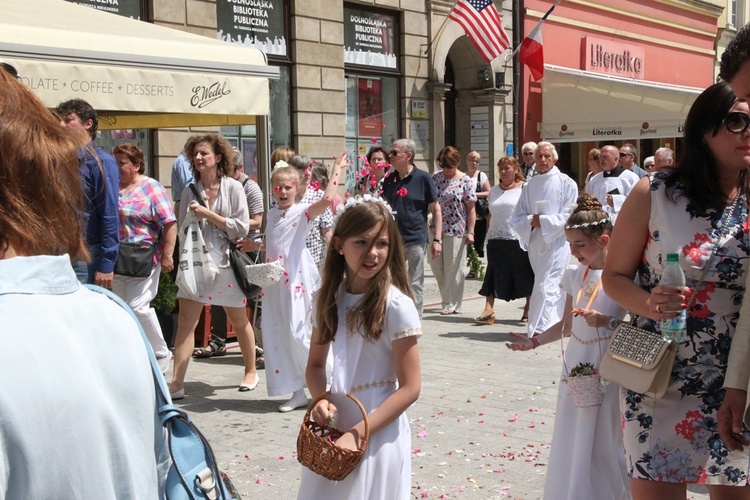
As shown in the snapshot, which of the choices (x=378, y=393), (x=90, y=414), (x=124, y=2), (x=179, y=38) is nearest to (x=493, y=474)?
(x=378, y=393)

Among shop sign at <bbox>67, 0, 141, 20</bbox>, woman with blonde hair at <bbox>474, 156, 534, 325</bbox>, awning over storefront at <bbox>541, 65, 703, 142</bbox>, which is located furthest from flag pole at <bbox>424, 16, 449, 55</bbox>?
woman with blonde hair at <bbox>474, 156, 534, 325</bbox>

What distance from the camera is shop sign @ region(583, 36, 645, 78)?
80.1ft

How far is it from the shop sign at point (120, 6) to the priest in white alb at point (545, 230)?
254 inches

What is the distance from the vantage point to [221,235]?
23.6 feet

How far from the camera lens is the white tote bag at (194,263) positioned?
6953 millimetres

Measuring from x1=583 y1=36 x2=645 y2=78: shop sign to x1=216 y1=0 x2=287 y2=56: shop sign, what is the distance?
11061mm

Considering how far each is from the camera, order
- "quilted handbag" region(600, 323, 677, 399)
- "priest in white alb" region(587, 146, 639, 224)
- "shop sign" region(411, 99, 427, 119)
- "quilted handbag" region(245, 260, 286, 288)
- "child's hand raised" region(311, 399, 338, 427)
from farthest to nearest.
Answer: "shop sign" region(411, 99, 427, 119) < "priest in white alb" region(587, 146, 639, 224) < "quilted handbag" region(245, 260, 286, 288) < "child's hand raised" region(311, 399, 338, 427) < "quilted handbag" region(600, 323, 677, 399)

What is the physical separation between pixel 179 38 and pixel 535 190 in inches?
148

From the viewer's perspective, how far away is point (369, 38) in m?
17.6

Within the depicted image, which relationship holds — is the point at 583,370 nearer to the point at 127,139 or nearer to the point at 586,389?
the point at 586,389

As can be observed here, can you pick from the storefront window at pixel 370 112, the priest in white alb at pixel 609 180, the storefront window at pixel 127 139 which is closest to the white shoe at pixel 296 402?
the priest in white alb at pixel 609 180

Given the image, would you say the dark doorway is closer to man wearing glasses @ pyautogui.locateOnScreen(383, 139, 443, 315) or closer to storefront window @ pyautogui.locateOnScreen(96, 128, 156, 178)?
storefront window @ pyautogui.locateOnScreen(96, 128, 156, 178)

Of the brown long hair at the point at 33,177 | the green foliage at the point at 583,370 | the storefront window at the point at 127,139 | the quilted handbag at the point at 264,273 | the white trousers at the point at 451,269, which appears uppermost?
the storefront window at the point at 127,139

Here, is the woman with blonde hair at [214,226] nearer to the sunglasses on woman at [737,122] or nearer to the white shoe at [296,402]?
the white shoe at [296,402]
